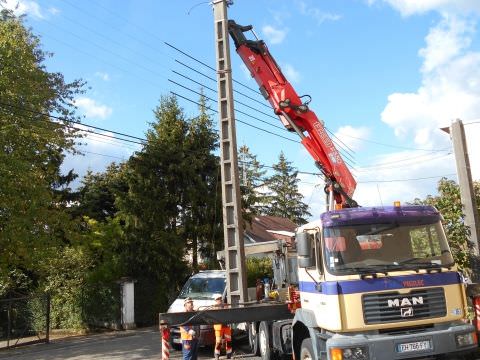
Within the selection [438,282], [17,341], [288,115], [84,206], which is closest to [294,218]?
[84,206]

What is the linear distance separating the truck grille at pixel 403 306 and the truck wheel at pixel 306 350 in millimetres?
1189

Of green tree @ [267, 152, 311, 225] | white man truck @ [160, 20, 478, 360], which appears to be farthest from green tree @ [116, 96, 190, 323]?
green tree @ [267, 152, 311, 225]

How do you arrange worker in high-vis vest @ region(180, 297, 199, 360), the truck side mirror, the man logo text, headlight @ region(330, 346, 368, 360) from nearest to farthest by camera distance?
1. headlight @ region(330, 346, 368, 360)
2. the man logo text
3. the truck side mirror
4. worker in high-vis vest @ region(180, 297, 199, 360)

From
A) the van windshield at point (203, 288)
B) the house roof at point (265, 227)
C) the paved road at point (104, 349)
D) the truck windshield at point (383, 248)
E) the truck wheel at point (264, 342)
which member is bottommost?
the paved road at point (104, 349)

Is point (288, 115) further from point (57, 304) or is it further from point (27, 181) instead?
point (57, 304)

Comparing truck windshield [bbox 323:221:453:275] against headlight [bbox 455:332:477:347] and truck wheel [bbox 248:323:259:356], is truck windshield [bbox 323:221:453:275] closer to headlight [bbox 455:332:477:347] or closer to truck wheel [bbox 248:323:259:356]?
headlight [bbox 455:332:477:347]

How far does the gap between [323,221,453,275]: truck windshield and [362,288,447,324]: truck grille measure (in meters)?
0.36

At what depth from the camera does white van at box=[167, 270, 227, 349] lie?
12820mm

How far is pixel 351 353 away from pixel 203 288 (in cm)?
840

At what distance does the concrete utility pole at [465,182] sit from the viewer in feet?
40.4

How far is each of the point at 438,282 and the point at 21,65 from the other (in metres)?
16.2

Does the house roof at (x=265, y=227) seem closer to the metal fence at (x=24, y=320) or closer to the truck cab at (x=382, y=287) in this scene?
the metal fence at (x=24, y=320)

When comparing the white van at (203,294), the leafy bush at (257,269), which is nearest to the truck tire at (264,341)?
the white van at (203,294)

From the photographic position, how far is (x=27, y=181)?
17.8 m
